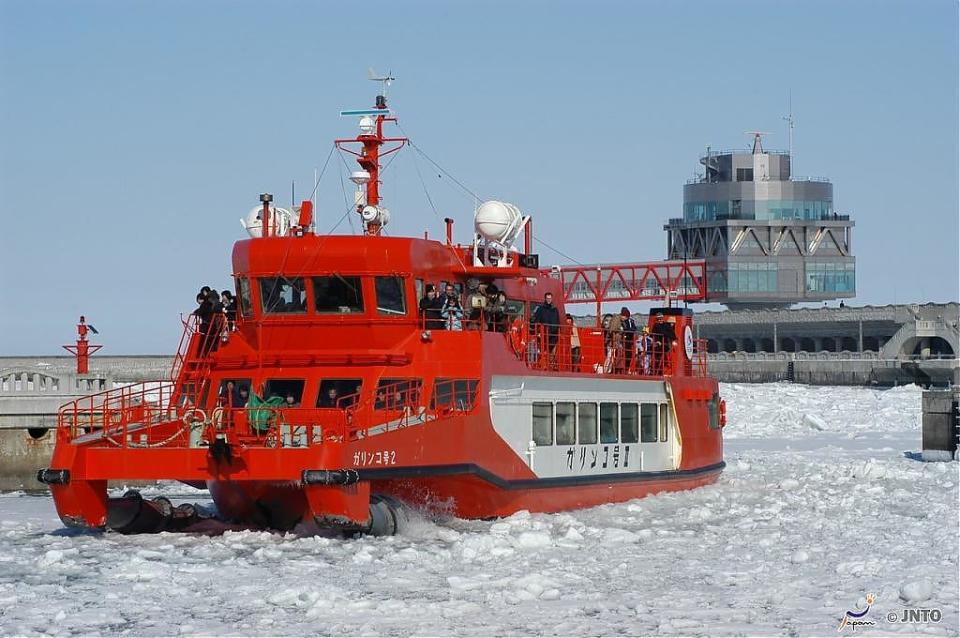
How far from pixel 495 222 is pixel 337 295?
2.91m

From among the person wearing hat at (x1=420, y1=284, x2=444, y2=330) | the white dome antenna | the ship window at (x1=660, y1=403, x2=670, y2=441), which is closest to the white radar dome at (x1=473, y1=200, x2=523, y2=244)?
the white dome antenna

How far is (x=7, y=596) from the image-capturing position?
49.6 ft

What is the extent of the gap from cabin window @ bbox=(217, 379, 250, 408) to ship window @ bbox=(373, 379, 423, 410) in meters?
1.85

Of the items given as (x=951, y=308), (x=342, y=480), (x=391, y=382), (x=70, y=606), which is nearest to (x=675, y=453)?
(x=391, y=382)

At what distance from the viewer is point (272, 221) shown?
73.9ft

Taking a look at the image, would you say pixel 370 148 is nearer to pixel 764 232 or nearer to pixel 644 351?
pixel 644 351

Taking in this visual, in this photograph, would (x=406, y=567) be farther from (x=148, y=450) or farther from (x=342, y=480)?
(x=148, y=450)

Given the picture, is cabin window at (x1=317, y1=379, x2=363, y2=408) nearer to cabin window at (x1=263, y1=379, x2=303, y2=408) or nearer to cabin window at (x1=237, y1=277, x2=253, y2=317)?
cabin window at (x1=263, y1=379, x2=303, y2=408)

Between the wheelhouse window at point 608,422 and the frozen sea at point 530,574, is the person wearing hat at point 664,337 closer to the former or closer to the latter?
the frozen sea at point 530,574

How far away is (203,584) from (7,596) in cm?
190

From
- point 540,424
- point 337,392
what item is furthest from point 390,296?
point 540,424

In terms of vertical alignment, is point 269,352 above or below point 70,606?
above

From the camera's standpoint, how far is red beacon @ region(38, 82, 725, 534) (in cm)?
1869
